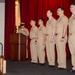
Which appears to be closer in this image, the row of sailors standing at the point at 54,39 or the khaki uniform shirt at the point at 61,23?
the row of sailors standing at the point at 54,39

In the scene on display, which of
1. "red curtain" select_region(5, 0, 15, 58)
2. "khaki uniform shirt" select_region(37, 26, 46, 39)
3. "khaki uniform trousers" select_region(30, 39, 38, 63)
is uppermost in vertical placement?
"red curtain" select_region(5, 0, 15, 58)

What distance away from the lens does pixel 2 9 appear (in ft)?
30.3

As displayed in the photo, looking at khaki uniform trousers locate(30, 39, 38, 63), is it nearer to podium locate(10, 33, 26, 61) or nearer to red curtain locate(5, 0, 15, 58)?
podium locate(10, 33, 26, 61)

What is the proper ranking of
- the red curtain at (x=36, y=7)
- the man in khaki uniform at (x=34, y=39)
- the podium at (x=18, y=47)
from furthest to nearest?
the red curtain at (x=36, y=7) → the podium at (x=18, y=47) → the man in khaki uniform at (x=34, y=39)

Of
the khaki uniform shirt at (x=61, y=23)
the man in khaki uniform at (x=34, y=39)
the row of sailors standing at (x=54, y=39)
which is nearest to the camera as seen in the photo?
the row of sailors standing at (x=54, y=39)

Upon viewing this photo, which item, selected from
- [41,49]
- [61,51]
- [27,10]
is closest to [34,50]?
[41,49]

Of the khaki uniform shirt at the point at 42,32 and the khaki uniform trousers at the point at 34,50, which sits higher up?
the khaki uniform shirt at the point at 42,32

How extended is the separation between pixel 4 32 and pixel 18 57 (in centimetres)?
212

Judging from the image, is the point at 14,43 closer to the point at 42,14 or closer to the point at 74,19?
the point at 42,14

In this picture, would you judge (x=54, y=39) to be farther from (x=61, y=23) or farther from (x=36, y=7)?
(x=36, y=7)

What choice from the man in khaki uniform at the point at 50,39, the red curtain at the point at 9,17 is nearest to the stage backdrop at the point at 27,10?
the red curtain at the point at 9,17

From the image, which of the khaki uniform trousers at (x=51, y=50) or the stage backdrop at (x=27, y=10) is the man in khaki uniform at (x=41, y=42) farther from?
the stage backdrop at (x=27, y=10)

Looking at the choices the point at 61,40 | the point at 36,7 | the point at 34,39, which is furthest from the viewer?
the point at 36,7

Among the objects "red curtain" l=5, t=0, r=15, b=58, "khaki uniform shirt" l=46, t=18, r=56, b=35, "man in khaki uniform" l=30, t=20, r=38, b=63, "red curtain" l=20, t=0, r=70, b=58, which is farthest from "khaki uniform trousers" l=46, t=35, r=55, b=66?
"red curtain" l=5, t=0, r=15, b=58
